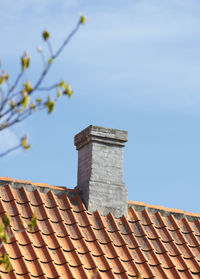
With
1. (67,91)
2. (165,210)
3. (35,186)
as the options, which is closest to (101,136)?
(35,186)

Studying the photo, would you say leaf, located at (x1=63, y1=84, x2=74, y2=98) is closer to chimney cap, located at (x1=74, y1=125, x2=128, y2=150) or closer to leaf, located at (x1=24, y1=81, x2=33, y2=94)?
leaf, located at (x1=24, y1=81, x2=33, y2=94)

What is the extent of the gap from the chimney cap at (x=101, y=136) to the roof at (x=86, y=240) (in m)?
1.07

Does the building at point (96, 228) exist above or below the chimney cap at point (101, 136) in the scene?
below

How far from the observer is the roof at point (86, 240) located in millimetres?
10320

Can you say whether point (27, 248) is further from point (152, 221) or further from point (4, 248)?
point (152, 221)

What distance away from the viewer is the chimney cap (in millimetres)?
12383

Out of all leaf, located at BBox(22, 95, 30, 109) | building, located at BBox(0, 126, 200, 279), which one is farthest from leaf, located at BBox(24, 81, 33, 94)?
building, located at BBox(0, 126, 200, 279)

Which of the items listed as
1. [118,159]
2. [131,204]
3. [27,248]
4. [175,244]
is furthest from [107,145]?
[27,248]

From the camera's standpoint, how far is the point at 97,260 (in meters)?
10.8

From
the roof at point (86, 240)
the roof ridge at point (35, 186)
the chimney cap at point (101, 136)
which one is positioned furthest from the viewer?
the chimney cap at point (101, 136)

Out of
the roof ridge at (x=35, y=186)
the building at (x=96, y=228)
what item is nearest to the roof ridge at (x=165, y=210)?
the building at (x=96, y=228)

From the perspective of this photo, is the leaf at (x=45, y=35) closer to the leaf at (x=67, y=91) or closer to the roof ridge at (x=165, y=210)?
the leaf at (x=67, y=91)

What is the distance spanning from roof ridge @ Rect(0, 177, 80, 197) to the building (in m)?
0.02

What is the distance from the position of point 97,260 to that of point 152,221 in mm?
1758
